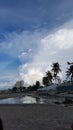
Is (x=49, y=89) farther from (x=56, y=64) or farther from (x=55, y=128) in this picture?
(x=55, y=128)

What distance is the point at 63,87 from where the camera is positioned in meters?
133

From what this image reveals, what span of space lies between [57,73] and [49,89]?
2777cm

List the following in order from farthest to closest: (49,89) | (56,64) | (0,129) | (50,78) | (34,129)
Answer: (50,78), (56,64), (49,89), (34,129), (0,129)

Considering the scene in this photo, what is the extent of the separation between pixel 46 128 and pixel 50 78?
179586 mm

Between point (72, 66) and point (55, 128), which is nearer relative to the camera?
point (55, 128)

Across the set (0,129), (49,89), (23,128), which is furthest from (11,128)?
(49,89)

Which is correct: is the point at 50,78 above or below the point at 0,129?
above

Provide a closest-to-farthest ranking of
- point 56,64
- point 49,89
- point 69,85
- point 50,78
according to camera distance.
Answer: point 69,85, point 49,89, point 56,64, point 50,78

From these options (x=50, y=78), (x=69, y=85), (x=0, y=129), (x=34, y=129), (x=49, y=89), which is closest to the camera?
(x=0, y=129)

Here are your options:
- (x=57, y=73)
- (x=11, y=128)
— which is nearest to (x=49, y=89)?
(x=57, y=73)

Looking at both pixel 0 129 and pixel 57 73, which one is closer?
pixel 0 129

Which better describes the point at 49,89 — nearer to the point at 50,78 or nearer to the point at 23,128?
the point at 50,78

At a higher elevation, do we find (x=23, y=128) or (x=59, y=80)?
(x=59, y=80)

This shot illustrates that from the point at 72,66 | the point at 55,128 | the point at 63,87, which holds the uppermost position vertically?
the point at 72,66
